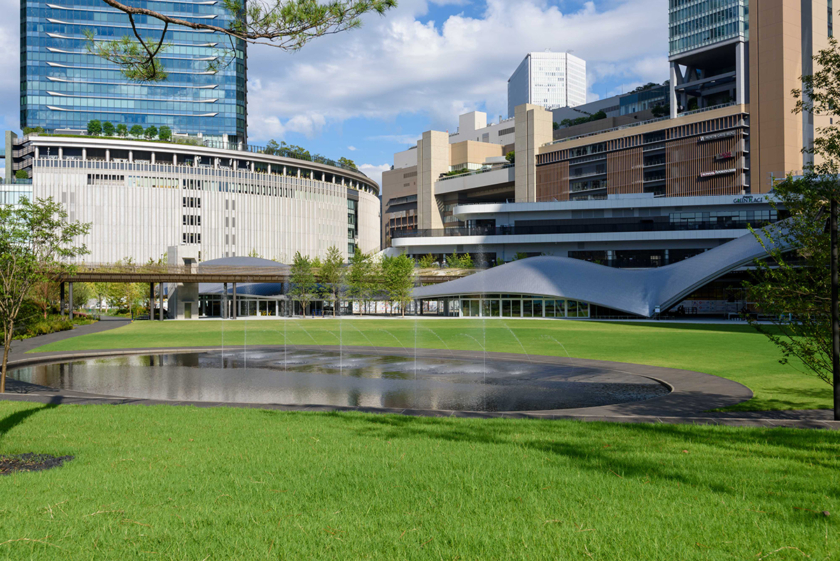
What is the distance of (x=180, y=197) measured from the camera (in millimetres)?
106562

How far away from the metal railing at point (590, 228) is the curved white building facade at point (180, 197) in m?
24.9

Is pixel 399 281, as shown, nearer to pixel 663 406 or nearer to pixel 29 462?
pixel 663 406

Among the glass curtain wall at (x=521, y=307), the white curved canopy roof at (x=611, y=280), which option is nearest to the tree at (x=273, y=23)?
the white curved canopy roof at (x=611, y=280)

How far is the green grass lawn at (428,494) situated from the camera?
4.71 m

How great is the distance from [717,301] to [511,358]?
52.2 metres

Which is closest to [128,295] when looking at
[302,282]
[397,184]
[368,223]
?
[302,282]

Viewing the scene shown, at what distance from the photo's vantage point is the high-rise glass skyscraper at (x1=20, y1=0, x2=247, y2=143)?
4560 inches

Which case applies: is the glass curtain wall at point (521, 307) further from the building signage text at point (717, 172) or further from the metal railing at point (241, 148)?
the metal railing at point (241, 148)

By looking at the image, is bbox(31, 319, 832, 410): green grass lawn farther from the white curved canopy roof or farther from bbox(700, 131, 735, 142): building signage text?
bbox(700, 131, 735, 142): building signage text

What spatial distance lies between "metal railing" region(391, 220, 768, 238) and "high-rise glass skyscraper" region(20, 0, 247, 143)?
52.4 metres

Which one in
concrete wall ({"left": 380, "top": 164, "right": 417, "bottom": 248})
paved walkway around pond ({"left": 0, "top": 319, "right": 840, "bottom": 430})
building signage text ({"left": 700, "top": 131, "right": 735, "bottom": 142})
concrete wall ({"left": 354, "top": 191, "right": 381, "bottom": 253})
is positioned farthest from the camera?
concrete wall ({"left": 380, "top": 164, "right": 417, "bottom": 248})

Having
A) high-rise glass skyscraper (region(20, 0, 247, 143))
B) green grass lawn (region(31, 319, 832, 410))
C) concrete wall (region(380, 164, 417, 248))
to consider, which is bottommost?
green grass lawn (region(31, 319, 832, 410))

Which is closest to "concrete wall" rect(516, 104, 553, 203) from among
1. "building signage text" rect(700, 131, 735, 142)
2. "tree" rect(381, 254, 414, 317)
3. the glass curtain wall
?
"building signage text" rect(700, 131, 735, 142)

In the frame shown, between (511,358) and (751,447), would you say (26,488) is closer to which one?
(751,447)
